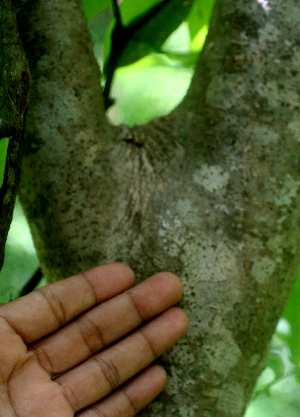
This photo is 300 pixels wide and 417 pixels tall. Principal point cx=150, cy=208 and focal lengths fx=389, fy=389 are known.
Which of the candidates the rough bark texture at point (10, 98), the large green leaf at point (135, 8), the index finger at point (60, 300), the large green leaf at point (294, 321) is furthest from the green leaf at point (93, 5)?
the large green leaf at point (294, 321)

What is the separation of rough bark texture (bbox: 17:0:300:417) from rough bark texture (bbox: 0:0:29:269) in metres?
0.11

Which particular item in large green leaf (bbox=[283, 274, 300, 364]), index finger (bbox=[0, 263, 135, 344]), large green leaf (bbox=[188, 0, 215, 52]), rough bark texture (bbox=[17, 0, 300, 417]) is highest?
large green leaf (bbox=[188, 0, 215, 52])

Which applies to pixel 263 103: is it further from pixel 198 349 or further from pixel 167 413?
pixel 167 413

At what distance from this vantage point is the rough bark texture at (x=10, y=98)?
620 mm

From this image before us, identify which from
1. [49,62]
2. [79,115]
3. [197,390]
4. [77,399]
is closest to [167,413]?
[197,390]

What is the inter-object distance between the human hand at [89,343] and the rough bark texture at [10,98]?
0.17m

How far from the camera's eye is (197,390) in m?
0.71

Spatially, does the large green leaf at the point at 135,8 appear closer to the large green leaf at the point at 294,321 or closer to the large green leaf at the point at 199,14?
the large green leaf at the point at 199,14

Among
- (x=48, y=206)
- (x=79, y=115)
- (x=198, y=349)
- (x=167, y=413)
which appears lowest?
(x=167, y=413)

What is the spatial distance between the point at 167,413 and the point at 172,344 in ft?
0.39

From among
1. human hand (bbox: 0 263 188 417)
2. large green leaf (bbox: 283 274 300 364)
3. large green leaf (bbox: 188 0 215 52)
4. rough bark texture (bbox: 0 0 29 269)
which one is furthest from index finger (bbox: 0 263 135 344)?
large green leaf (bbox: 188 0 215 52)

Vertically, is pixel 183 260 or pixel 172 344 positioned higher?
pixel 183 260

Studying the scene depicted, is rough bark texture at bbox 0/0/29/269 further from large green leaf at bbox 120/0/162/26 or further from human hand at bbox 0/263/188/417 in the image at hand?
large green leaf at bbox 120/0/162/26

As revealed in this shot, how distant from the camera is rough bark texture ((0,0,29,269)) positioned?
620 millimetres
